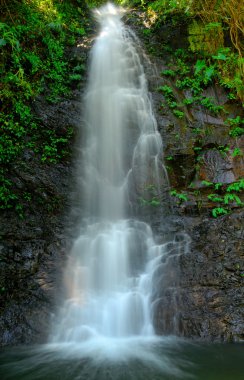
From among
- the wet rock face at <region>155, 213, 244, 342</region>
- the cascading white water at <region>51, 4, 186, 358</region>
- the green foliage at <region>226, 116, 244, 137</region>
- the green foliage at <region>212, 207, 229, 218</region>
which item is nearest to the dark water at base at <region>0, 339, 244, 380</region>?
the wet rock face at <region>155, 213, 244, 342</region>

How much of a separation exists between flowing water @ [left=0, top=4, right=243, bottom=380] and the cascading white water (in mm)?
19

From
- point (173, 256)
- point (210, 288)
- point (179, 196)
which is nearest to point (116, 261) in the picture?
point (173, 256)

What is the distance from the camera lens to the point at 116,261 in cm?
596

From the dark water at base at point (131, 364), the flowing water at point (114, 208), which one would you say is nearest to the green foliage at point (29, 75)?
the flowing water at point (114, 208)

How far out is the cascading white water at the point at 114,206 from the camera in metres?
5.12

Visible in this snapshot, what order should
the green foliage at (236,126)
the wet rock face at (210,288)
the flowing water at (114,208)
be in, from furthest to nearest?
the green foliage at (236,126)
the flowing water at (114,208)
the wet rock face at (210,288)

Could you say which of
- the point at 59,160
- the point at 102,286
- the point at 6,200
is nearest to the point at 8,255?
the point at 6,200

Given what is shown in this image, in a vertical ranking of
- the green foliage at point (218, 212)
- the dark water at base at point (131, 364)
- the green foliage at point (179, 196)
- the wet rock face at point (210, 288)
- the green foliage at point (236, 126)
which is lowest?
the dark water at base at point (131, 364)

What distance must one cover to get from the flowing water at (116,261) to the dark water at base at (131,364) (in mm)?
13

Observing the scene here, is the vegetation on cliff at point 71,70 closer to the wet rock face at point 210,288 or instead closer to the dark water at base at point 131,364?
the wet rock face at point 210,288

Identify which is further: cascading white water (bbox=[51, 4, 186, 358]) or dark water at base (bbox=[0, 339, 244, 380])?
cascading white water (bbox=[51, 4, 186, 358])

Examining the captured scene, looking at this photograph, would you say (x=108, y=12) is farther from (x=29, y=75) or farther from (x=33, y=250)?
(x=33, y=250)

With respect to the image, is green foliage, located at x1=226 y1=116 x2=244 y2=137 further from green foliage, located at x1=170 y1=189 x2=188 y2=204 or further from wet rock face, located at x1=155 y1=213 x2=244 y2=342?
wet rock face, located at x1=155 y1=213 x2=244 y2=342

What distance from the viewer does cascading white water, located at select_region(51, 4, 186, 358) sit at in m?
5.12
